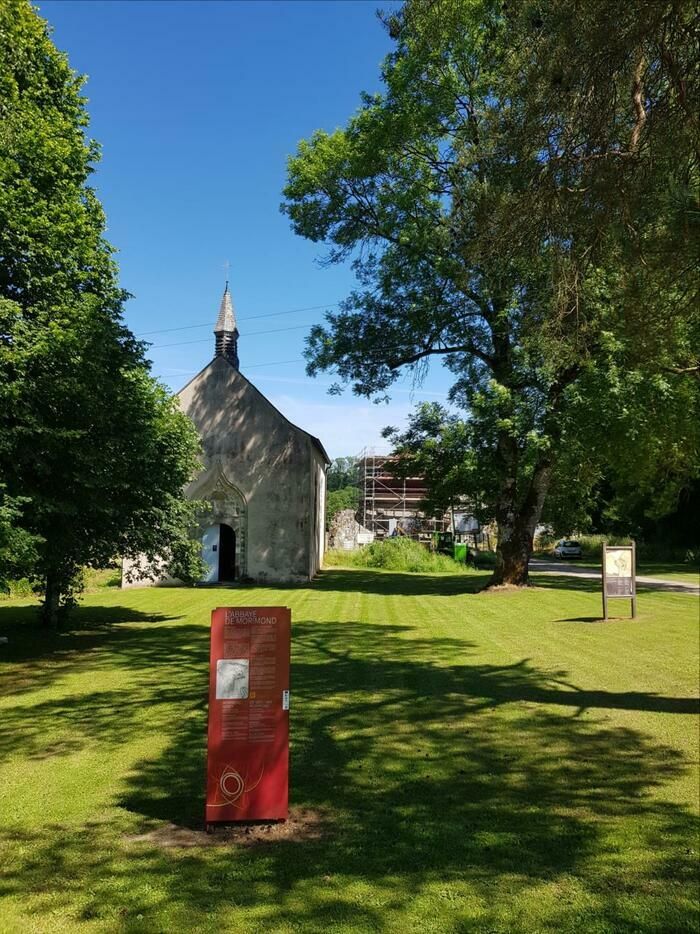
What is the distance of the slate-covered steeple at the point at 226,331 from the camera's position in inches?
1516

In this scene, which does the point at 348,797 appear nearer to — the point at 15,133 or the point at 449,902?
the point at 449,902

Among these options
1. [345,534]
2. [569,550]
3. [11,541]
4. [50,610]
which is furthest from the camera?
[569,550]

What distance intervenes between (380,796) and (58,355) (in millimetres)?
8184

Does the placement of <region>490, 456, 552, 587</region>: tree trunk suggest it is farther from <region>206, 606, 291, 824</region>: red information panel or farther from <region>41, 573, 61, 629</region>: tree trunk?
<region>206, 606, 291, 824</region>: red information panel

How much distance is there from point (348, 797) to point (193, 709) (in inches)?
136

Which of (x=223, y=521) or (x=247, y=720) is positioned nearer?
(x=247, y=720)

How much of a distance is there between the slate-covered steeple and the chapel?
6.52 metres

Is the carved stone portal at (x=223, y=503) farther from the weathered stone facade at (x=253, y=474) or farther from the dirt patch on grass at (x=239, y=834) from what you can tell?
the dirt patch on grass at (x=239, y=834)

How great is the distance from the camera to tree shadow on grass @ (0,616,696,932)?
13.5 ft

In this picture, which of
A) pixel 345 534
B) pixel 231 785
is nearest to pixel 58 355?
pixel 231 785

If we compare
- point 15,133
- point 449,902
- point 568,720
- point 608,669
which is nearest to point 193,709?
point 568,720

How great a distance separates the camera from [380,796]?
584 centimetres

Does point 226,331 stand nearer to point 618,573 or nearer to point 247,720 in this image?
point 618,573

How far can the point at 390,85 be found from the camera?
73.1 feet
